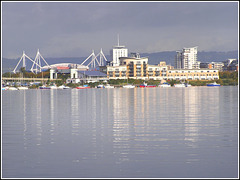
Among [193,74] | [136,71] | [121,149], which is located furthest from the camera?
[193,74]

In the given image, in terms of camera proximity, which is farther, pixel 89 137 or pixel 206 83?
pixel 206 83

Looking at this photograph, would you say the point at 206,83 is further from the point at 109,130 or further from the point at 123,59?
the point at 109,130

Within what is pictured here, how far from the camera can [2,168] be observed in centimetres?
795

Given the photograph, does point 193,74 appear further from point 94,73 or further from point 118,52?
point 118,52

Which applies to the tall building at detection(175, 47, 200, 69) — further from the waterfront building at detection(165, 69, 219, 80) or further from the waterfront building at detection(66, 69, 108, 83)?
the waterfront building at detection(66, 69, 108, 83)

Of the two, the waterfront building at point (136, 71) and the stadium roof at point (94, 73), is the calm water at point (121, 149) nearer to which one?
the stadium roof at point (94, 73)

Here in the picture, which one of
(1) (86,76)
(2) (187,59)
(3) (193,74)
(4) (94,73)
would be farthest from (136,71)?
(2) (187,59)

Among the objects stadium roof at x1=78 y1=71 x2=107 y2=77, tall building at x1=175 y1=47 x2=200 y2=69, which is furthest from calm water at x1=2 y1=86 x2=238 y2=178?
tall building at x1=175 y1=47 x2=200 y2=69

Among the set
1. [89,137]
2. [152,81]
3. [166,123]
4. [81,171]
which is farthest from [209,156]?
[152,81]

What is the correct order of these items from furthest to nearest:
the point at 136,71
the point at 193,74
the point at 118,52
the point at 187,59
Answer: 1. the point at 187,59
2. the point at 118,52
3. the point at 193,74
4. the point at 136,71

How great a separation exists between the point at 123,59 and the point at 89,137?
98576mm

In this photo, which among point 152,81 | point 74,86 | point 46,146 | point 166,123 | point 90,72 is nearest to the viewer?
point 46,146

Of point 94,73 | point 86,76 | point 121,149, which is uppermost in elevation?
point 94,73

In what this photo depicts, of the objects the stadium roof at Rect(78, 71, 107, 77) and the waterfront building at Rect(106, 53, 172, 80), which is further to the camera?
the waterfront building at Rect(106, 53, 172, 80)
